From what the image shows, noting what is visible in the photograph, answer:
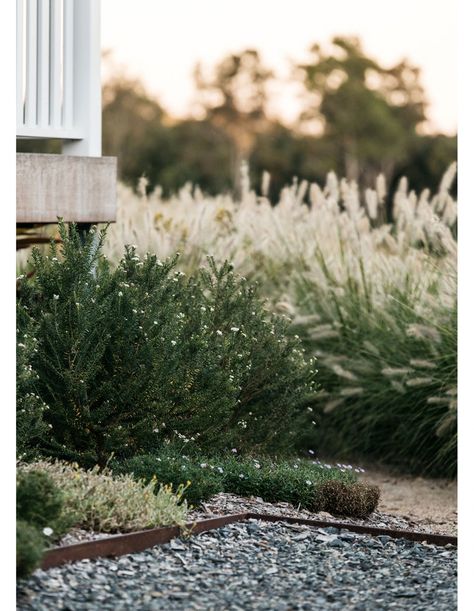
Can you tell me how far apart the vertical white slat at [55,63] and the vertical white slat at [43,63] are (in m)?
0.04

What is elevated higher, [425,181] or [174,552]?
[425,181]

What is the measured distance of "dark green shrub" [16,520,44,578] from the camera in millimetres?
3012

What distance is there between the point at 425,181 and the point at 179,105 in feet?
25.2

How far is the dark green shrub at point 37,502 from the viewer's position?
3.28 m

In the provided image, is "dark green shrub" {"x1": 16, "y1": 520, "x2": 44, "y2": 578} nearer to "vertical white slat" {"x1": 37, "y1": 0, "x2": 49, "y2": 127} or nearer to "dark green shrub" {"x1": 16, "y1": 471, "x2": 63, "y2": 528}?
"dark green shrub" {"x1": 16, "y1": 471, "x2": 63, "y2": 528}

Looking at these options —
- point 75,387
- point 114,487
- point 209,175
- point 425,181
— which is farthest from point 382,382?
point 209,175

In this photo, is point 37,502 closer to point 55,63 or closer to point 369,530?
point 369,530

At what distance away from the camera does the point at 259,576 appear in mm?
3373

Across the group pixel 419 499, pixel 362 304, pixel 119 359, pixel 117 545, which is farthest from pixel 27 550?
pixel 362 304

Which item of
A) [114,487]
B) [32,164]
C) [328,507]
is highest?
[32,164]

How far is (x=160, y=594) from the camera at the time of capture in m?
3.12

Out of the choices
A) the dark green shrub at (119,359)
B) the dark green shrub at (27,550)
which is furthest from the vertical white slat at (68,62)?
the dark green shrub at (27,550)

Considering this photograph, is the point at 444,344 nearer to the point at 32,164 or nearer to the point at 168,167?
the point at 32,164

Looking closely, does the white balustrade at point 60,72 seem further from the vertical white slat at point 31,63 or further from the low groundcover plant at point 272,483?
the low groundcover plant at point 272,483
